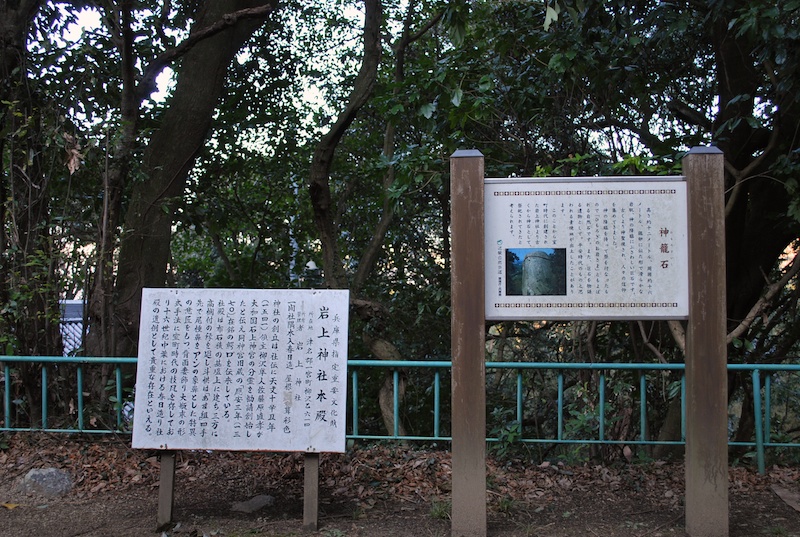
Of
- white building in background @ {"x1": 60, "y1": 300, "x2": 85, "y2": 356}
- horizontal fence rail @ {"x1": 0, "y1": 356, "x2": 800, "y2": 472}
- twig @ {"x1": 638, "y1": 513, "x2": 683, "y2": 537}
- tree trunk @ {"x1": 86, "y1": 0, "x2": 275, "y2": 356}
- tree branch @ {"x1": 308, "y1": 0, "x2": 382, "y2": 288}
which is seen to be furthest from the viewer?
tree branch @ {"x1": 308, "y1": 0, "x2": 382, "y2": 288}

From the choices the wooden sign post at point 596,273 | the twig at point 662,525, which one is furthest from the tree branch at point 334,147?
the twig at point 662,525

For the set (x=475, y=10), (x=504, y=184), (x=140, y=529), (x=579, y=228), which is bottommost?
(x=140, y=529)

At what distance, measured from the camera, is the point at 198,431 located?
4.57m

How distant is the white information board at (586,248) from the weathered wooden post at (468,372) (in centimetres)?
10

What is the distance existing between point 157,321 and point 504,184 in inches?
99.6

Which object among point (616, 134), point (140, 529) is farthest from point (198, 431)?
point (616, 134)

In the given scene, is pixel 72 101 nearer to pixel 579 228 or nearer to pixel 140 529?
pixel 140 529

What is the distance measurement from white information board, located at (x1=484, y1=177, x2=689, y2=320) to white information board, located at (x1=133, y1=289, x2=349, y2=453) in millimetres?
1146

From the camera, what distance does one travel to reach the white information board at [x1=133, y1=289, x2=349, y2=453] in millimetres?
4551

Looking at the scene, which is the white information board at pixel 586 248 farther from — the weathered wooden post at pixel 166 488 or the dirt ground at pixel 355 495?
the weathered wooden post at pixel 166 488

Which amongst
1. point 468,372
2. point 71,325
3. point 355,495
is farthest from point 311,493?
point 71,325

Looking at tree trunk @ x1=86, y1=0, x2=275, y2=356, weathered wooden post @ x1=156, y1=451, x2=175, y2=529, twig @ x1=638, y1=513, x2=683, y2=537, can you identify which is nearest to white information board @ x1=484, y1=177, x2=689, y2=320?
twig @ x1=638, y1=513, x2=683, y2=537

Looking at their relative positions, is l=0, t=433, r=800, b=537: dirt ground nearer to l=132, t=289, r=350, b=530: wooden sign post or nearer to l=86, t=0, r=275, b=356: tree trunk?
l=132, t=289, r=350, b=530: wooden sign post

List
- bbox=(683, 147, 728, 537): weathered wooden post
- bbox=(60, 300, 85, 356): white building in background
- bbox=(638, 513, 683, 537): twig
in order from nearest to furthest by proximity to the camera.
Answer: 1. bbox=(683, 147, 728, 537): weathered wooden post
2. bbox=(638, 513, 683, 537): twig
3. bbox=(60, 300, 85, 356): white building in background
